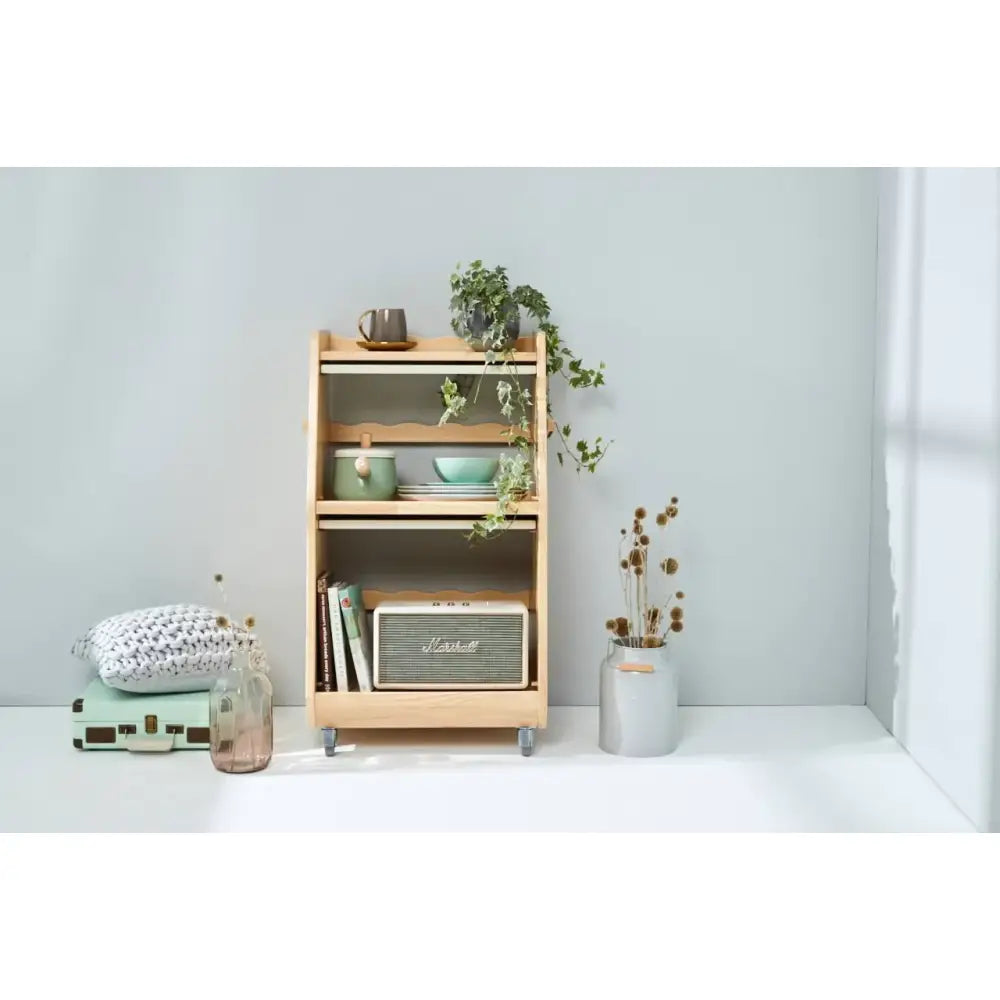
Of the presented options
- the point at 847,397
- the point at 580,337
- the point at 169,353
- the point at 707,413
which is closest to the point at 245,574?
the point at 169,353

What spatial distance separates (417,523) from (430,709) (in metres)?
0.45

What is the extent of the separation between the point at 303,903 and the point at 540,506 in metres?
1.12

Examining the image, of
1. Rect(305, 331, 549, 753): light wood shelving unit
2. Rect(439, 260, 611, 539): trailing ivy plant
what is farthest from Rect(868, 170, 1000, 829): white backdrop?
Rect(305, 331, 549, 753): light wood shelving unit

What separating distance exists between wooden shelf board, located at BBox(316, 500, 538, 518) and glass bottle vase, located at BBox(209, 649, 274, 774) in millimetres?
433

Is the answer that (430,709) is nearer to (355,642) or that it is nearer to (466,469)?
(355,642)

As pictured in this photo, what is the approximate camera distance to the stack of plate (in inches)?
105

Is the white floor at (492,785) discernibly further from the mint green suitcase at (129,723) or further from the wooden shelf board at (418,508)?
the wooden shelf board at (418,508)

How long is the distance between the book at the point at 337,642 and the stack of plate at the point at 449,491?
11.9 inches

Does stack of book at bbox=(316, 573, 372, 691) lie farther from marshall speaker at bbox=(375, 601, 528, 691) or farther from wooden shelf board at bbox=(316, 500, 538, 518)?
wooden shelf board at bbox=(316, 500, 538, 518)

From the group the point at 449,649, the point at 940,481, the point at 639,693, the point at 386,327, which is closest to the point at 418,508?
the point at 449,649

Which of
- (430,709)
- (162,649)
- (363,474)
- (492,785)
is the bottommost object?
(492,785)

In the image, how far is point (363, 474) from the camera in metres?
2.67

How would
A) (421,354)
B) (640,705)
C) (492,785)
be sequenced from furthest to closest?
(421,354) < (640,705) < (492,785)

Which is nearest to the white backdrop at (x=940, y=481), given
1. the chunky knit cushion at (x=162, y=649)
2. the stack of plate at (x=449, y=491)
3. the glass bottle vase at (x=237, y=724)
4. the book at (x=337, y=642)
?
the stack of plate at (x=449, y=491)
